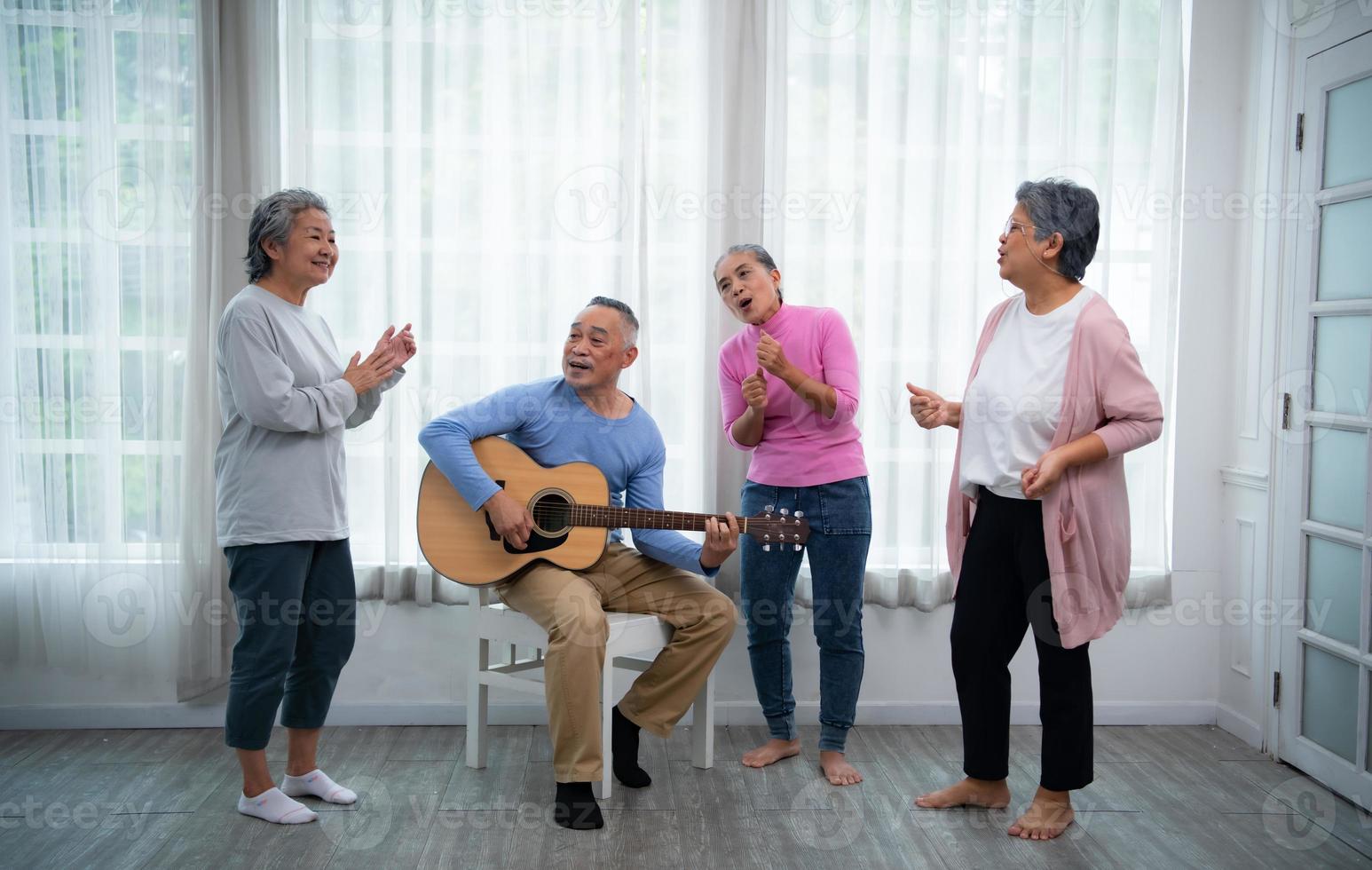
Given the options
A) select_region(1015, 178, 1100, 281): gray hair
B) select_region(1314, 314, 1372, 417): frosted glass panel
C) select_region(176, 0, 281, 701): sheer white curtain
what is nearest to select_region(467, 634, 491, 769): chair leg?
select_region(176, 0, 281, 701): sheer white curtain

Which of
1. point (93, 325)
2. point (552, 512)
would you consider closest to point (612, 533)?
point (552, 512)

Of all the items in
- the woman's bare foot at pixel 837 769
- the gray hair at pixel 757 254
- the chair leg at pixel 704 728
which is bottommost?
the woman's bare foot at pixel 837 769

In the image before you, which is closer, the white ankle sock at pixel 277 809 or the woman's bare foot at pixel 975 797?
the white ankle sock at pixel 277 809

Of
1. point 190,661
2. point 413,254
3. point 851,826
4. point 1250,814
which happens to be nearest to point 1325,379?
point 1250,814

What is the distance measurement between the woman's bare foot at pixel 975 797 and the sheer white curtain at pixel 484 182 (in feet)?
4.09

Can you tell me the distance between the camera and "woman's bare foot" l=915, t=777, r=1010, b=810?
2.66 m

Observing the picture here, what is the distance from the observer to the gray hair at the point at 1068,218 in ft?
8.02

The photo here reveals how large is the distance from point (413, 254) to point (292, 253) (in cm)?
75

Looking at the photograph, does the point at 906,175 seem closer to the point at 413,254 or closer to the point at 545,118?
the point at 545,118

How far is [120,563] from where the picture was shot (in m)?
3.19

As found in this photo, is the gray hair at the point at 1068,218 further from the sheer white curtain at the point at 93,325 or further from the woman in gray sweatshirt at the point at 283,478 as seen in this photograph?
the sheer white curtain at the point at 93,325

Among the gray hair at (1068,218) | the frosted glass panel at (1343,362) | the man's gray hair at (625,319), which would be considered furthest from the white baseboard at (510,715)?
the gray hair at (1068,218)

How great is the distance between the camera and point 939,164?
10.6 feet

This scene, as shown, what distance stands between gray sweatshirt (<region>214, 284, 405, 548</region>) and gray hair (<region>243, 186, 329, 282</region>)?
0.20ft
